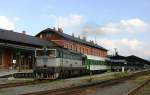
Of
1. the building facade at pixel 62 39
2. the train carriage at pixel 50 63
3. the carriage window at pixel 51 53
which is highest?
the building facade at pixel 62 39

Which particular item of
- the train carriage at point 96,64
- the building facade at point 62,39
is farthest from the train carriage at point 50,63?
the building facade at point 62,39

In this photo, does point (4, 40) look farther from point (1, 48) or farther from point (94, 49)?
point (94, 49)

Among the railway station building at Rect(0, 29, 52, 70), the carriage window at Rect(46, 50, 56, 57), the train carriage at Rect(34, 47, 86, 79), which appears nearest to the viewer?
the train carriage at Rect(34, 47, 86, 79)

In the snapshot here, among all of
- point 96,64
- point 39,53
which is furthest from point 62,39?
point 39,53

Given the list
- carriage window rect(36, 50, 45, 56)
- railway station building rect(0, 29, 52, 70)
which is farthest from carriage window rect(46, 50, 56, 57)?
railway station building rect(0, 29, 52, 70)

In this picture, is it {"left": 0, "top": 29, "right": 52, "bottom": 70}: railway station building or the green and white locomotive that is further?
{"left": 0, "top": 29, "right": 52, "bottom": 70}: railway station building

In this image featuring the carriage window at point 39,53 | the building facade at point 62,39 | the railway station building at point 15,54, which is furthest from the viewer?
the building facade at point 62,39

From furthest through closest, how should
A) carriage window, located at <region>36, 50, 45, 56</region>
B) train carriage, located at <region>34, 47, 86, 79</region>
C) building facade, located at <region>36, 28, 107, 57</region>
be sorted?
building facade, located at <region>36, 28, 107, 57</region> < carriage window, located at <region>36, 50, 45, 56</region> < train carriage, located at <region>34, 47, 86, 79</region>

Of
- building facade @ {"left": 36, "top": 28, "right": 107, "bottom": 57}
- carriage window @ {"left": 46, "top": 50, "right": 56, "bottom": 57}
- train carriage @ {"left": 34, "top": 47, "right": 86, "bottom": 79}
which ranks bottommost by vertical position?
train carriage @ {"left": 34, "top": 47, "right": 86, "bottom": 79}

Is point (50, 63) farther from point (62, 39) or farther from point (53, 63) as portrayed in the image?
point (62, 39)

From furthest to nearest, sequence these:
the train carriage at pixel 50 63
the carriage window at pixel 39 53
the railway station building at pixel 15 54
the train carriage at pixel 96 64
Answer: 1. the railway station building at pixel 15 54
2. the train carriage at pixel 96 64
3. the carriage window at pixel 39 53
4. the train carriage at pixel 50 63

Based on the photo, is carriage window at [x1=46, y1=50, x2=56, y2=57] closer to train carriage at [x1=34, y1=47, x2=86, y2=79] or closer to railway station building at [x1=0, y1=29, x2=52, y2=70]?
train carriage at [x1=34, y1=47, x2=86, y2=79]

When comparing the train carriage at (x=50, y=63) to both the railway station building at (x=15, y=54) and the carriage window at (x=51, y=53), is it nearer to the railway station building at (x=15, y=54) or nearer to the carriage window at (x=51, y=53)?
the carriage window at (x=51, y=53)

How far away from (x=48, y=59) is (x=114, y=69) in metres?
41.5
